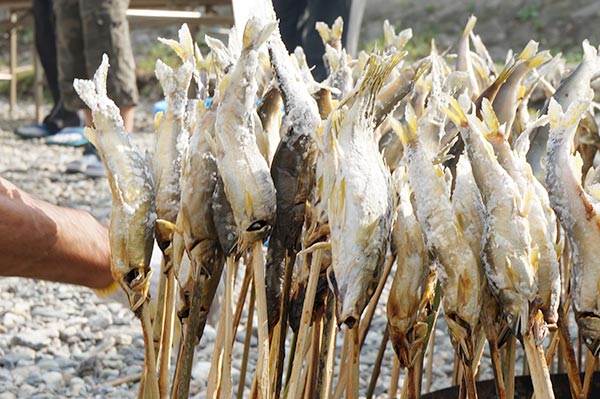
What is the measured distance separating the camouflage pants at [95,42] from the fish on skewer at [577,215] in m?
3.45

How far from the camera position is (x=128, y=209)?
4.33 ft

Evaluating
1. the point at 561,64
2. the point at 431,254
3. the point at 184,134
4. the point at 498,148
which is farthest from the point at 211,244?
the point at 561,64

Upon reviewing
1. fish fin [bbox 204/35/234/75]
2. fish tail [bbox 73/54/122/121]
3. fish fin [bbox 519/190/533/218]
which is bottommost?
fish fin [bbox 519/190/533/218]

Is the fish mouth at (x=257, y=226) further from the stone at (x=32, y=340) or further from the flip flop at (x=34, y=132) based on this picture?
the flip flop at (x=34, y=132)

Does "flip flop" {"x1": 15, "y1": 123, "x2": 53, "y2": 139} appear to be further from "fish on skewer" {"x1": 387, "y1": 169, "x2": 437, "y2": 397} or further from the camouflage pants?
"fish on skewer" {"x1": 387, "y1": 169, "x2": 437, "y2": 397}

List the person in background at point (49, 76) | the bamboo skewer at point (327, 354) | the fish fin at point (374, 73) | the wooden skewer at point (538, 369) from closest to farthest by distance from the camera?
the wooden skewer at point (538, 369) < the fish fin at point (374, 73) < the bamboo skewer at point (327, 354) < the person in background at point (49, 76)

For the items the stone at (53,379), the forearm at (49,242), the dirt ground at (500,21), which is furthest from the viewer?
the dirt ground at (500,21)

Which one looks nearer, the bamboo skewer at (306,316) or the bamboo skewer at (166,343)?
the bamboo skewer at (306,316)

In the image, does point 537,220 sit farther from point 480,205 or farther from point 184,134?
point 184,134

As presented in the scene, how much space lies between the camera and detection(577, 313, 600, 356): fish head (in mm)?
1181

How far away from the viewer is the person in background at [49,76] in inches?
246

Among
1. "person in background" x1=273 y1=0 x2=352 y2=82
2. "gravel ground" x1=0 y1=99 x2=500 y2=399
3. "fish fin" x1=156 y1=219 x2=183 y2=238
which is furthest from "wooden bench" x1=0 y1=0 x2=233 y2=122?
"fish fin" x1=156 y1=219 x2=183 y2=238

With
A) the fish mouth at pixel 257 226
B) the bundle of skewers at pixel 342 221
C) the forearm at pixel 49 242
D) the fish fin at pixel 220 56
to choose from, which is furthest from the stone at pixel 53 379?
the fish mouth at pixel 257 226

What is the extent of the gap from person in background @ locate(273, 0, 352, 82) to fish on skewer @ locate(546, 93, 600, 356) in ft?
8.62
